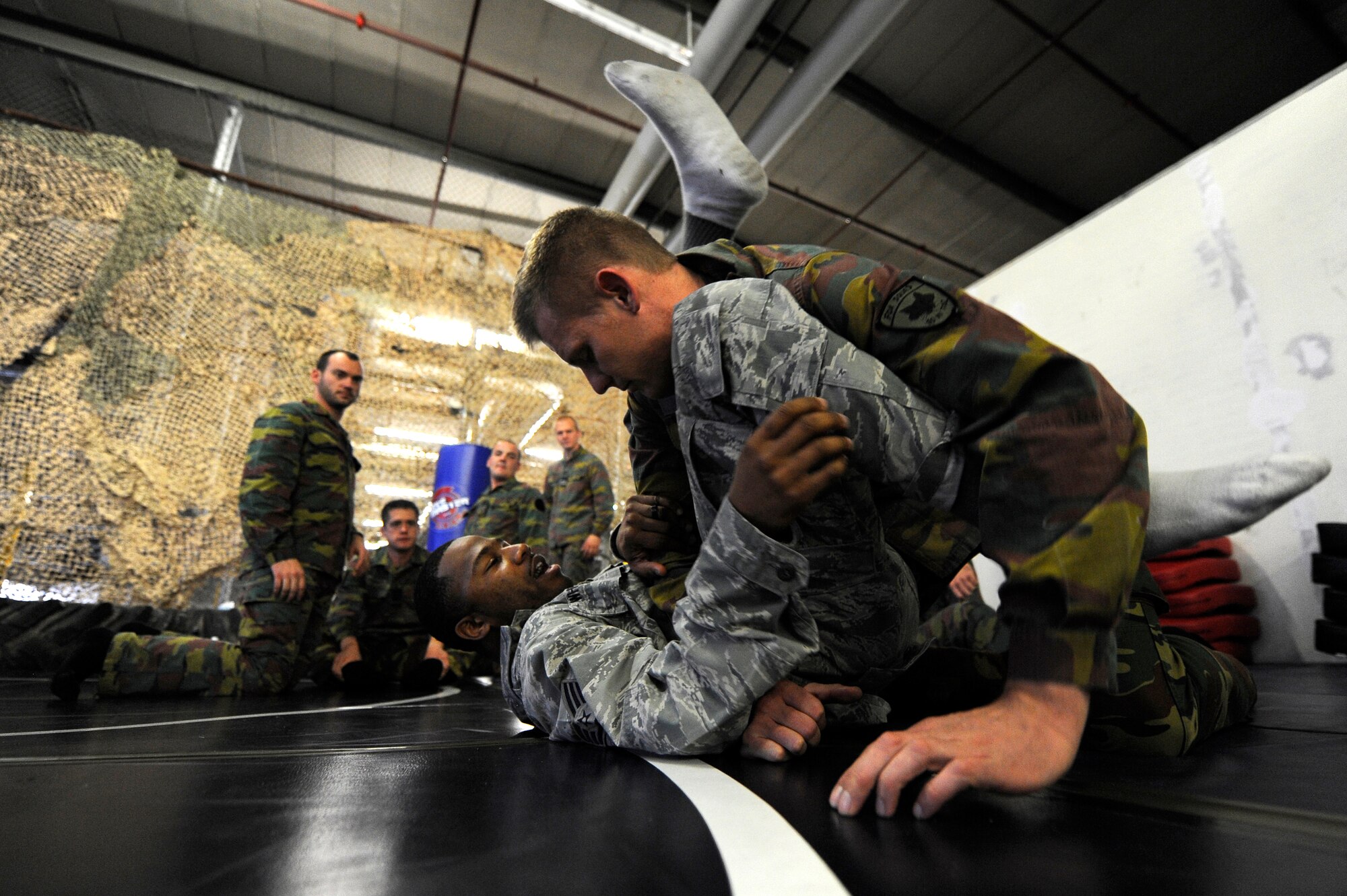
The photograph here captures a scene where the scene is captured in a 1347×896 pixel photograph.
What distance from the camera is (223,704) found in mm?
2264

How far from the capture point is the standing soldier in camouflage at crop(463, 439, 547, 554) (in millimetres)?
4098

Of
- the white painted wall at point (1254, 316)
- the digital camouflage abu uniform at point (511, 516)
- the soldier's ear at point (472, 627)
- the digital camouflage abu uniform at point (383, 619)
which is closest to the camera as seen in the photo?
the soldier's ear at point (472, 627)

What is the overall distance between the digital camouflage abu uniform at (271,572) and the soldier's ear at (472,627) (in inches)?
50.7

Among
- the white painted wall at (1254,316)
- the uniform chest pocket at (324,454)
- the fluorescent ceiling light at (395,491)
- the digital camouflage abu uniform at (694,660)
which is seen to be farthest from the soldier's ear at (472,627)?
the fluorescent ceiling light at (395,491)

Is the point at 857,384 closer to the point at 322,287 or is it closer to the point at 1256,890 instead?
the point at 1256,890

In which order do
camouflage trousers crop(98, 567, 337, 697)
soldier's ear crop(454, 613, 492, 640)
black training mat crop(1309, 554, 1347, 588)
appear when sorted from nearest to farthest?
soldier's ear crop(454, 613, 492, 640), black training mat crop(1309, 554, 1347, 588), camouflage trousers crop(98, 567, 337, 697)

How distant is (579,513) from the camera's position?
4336 mm

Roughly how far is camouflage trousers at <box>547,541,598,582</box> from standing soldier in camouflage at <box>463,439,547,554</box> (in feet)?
0.33

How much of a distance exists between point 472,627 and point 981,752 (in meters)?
1.70

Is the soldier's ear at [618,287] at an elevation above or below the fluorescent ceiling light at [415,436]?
below

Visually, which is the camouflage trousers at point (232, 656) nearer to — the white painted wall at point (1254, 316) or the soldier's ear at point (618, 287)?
the soldier's ear at point (618, 287)

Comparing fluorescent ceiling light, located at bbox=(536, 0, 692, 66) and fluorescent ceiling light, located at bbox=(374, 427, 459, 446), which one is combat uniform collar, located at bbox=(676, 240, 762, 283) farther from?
fluorescent ceiling light, located at bbox=(374, 427, 459, 446)

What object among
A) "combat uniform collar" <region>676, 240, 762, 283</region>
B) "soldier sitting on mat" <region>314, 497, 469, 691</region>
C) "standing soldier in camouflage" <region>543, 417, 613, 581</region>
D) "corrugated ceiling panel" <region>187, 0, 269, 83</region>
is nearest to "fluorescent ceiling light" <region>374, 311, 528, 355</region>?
"standing soldier in camouflage" <region>543, 417, 613, 581</region>

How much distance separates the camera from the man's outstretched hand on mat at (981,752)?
58 centimetres
